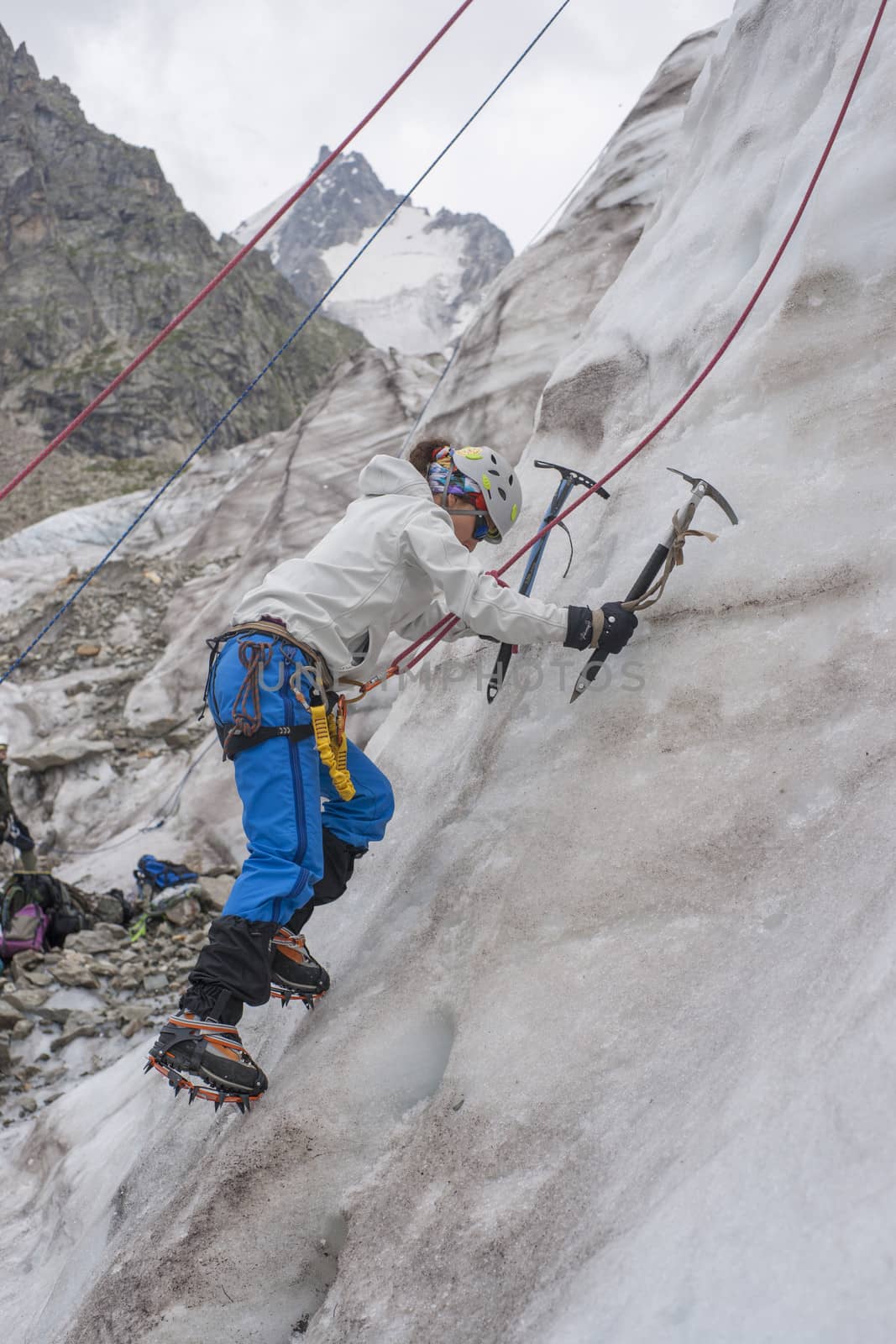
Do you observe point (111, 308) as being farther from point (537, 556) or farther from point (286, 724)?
point (286, 724)

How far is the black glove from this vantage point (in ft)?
9.55

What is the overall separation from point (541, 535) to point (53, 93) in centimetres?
7997

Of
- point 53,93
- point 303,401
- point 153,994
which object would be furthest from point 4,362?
point 153,994

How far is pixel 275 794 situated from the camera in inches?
108

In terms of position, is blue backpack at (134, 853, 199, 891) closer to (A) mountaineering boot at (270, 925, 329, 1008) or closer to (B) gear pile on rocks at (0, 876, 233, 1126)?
(B) gear pile on rocks at (0, 876, 233, 1126)

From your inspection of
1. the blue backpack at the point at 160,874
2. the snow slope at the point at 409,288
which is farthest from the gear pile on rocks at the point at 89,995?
the snow slope at the point at 409,288

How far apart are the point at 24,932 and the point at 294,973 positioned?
3690 millimetres

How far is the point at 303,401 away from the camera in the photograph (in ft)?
181

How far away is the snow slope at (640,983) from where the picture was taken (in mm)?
1589

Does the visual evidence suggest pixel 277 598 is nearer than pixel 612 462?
Yes

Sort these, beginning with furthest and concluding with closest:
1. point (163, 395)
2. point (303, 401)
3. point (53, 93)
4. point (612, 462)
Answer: point (53, 93) < point (303, 401) < point (163, 395) < point (612, 462)

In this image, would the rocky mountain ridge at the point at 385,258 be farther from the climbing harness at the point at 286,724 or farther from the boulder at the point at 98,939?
the climbing harness at the point at 286,724

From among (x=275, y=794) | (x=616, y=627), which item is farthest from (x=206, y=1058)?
(x=616, y=627)

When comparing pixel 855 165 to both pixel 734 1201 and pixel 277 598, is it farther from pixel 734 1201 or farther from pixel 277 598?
pixel 734 1201
